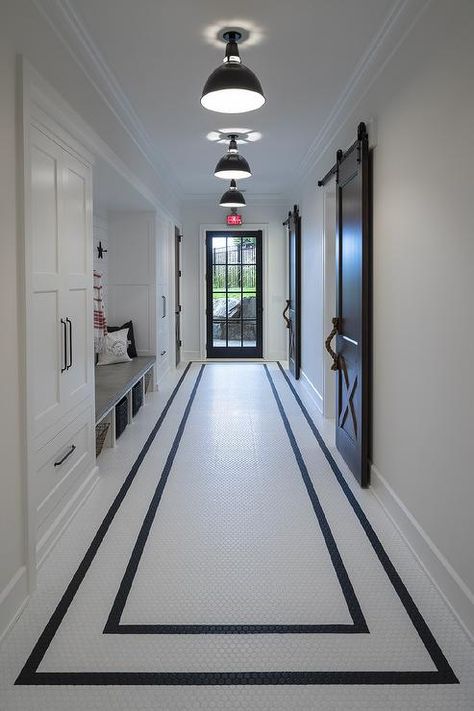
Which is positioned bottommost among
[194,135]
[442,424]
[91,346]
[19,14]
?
[442,424]

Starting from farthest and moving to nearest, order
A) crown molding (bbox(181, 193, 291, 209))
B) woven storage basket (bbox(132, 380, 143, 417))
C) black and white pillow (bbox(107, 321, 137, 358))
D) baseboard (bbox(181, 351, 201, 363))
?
baseboard (bbox(181, 351, 201, 363)), crown molding (bbox(181, 193, 291, 209)), black and white pillow (bbox(107, 321, 137, 358)), woven storage basket (bbox(132, 380, 143, 417))

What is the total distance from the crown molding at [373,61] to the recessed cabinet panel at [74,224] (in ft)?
6.09

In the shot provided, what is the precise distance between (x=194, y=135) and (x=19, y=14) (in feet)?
10.6

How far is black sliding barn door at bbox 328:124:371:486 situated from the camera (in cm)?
369

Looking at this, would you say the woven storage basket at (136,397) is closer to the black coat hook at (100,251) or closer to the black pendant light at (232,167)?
the black coat hook at (100,251)

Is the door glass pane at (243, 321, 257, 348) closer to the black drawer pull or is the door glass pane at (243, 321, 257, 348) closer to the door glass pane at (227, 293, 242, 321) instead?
the door glass pane at (227, 293, 242, 321)

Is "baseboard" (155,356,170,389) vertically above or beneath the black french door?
beneath

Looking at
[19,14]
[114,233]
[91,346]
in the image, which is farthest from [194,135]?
[19,14]

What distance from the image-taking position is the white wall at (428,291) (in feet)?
7.22

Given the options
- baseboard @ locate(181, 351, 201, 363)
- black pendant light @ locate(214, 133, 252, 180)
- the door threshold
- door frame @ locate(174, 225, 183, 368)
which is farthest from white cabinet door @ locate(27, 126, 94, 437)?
baseboard @ locate(181, 351, 201, 363)

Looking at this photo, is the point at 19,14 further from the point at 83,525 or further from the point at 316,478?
the point at 316,478

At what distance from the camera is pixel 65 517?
3.15 m

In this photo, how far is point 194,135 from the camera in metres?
5.52

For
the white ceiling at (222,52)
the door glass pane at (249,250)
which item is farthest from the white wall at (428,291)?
the door glass pane at (249,250)
